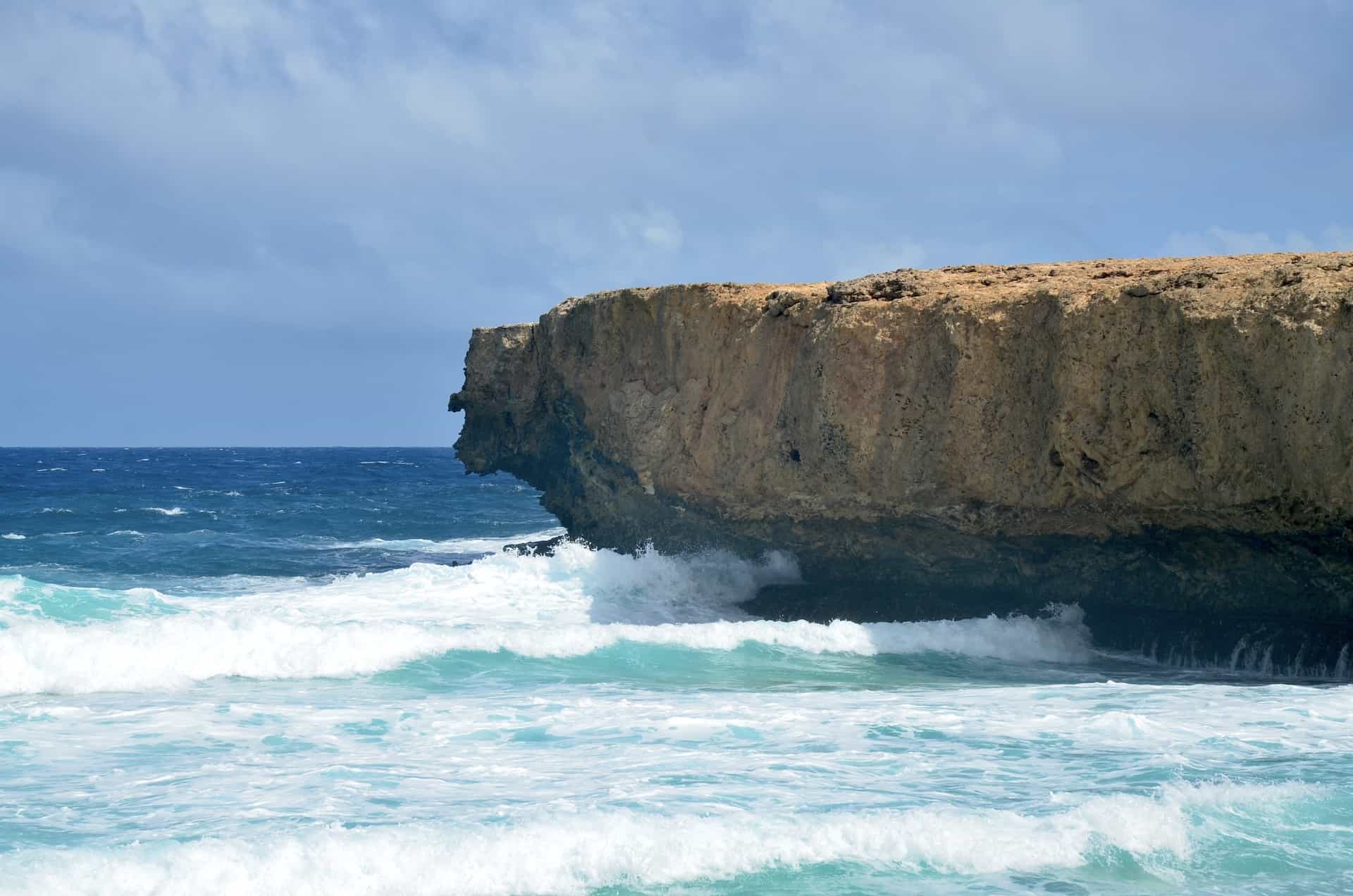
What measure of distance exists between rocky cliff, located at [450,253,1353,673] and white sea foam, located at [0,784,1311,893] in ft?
17.9

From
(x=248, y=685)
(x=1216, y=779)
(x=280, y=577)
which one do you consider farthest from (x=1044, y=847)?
(x=280, y=577)

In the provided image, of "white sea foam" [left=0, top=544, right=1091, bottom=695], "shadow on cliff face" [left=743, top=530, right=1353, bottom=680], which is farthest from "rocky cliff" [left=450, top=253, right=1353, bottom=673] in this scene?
"white sea foam" [left=0, top=544, right=1091, bottom=695]

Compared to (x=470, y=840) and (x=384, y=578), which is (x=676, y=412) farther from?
(x=470, y=840)

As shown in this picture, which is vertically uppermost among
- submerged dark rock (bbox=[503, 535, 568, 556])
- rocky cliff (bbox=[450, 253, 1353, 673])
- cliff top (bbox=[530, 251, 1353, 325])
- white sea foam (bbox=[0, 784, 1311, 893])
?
cliff top (bbox=[530, 251, 1353, 325])

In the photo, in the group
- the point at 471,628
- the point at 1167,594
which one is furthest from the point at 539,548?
the point at 1167,594

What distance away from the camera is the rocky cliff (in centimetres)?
1120

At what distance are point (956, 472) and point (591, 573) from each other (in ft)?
23.3

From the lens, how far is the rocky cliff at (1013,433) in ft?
36.8

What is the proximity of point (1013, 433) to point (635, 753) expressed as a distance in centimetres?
639

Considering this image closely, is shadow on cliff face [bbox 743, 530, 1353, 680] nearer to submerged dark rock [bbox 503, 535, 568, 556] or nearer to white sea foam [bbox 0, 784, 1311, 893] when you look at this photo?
white sea foam [bbox 0, 784, 1311, 893]

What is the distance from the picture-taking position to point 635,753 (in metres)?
8.67

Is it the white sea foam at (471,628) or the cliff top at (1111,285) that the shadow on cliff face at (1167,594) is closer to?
the white sea foam at (471,628)

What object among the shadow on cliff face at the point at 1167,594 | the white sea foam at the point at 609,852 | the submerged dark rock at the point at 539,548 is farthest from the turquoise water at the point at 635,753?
the submerged dark rock at the point at 539,548

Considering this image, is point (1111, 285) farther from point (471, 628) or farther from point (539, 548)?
point (539, 548)
